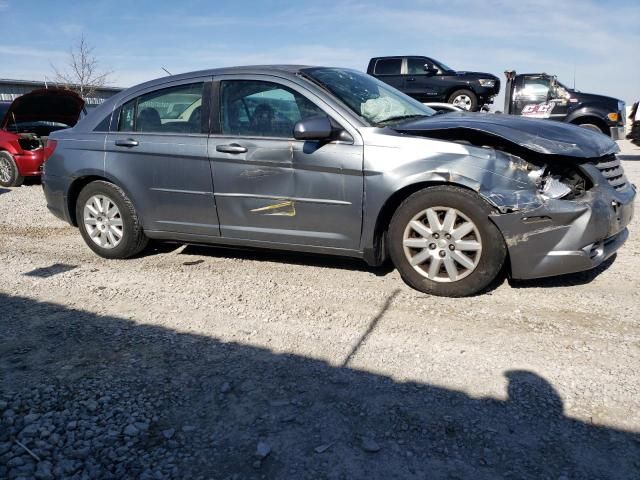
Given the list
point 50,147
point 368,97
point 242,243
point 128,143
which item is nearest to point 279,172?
point 242,243

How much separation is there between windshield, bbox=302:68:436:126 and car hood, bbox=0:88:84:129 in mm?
7330

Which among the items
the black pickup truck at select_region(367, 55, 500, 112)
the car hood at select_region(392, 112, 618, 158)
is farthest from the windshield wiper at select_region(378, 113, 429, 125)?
the black pickup truck at select_region(367, 55, 500, 112)

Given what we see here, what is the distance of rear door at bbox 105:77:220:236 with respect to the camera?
467 centimetres

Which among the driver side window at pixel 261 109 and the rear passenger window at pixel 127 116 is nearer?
the driver side window at pixel 261 109

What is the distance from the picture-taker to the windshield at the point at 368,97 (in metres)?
4.36

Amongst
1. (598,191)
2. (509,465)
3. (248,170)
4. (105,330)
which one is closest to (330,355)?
(509,465)

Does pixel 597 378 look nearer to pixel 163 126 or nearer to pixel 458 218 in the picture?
pixel 458 218

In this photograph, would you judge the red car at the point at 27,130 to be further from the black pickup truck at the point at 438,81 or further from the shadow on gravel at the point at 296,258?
the black pickup truck at the point at 438,81

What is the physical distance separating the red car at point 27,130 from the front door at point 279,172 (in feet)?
23.4

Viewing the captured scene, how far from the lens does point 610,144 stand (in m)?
4.30

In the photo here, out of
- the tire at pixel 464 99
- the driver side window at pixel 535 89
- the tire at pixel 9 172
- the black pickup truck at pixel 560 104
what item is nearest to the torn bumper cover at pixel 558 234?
the tire at pixel 9 172

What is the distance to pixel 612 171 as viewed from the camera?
4.17 metres

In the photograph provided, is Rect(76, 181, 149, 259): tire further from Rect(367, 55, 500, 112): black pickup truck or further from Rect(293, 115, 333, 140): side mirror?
Rect(367, 55, 500, 112): black pickup truck

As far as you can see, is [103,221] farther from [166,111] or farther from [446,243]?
[446,243]
